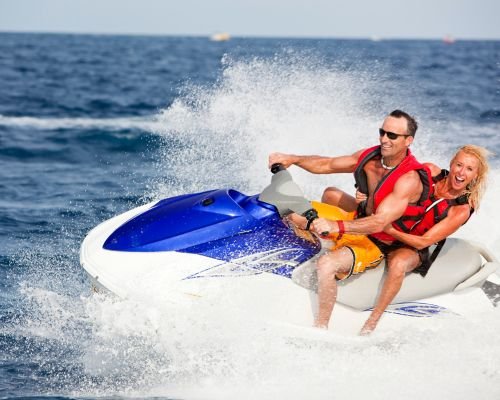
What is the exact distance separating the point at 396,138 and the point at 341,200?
2.64ft

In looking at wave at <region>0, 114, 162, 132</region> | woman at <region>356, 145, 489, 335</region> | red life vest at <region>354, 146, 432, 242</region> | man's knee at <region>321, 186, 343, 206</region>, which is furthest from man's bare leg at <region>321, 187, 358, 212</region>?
wave at <region>0, 114, 162, 132</region>

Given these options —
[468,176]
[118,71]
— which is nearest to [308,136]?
[468,176]

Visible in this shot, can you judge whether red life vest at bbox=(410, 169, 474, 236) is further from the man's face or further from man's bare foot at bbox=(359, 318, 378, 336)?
man's bare foot at bbox=(359, 318, 378, 336)

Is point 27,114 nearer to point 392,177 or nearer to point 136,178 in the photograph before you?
point 136,178

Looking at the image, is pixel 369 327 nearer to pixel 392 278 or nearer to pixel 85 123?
pixel 392 278

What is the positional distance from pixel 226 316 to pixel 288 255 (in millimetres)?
500

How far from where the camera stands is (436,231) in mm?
4551

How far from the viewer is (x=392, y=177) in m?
4.46

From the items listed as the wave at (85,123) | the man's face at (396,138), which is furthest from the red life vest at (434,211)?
the wave at (85,123)

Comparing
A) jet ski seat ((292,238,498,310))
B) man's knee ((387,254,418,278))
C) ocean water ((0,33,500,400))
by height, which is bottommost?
ocean water ((0,33,500,400))

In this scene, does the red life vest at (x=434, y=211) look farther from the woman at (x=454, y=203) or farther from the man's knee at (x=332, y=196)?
the man's knee at (x=332, y=196)

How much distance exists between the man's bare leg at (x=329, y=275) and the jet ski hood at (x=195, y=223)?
1.30ft

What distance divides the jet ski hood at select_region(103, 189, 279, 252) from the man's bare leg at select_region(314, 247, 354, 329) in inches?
15.6

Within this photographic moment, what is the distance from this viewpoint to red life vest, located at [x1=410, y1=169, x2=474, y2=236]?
4.57 metres
